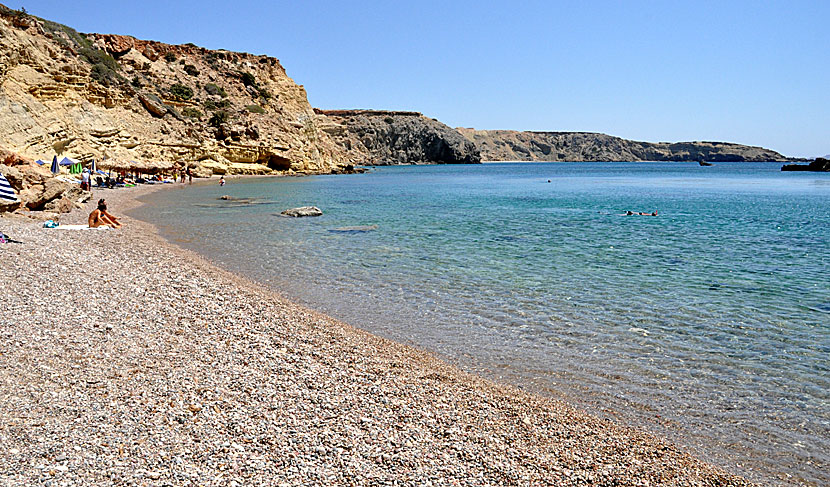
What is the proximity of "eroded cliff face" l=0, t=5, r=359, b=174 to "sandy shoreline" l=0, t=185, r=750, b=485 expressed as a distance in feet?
75.8

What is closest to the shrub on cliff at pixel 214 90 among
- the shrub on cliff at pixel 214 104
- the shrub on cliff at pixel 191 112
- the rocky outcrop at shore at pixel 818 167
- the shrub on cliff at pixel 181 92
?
the shrub on cliff at pixel 214 104

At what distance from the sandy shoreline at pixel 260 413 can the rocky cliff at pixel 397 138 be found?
4632 inches

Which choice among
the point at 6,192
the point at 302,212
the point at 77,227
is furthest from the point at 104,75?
the point at 77,227

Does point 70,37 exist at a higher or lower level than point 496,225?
higher

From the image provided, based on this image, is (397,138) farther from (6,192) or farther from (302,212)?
(6,192)

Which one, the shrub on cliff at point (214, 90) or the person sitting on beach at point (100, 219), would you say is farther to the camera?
the shrub on cliff at point (214, 90)

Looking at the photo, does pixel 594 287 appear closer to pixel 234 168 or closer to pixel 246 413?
pixel 246 413

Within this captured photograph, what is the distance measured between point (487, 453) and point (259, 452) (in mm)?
1674

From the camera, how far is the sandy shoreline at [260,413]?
12.5ft

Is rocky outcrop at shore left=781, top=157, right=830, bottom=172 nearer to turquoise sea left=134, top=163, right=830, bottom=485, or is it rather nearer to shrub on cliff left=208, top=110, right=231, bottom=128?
turquoise sea left=134, top=163, right=830, bottom=485

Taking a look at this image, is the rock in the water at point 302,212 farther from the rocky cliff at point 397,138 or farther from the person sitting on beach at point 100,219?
the rocky cliff at point 397,138

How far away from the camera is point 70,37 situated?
1989 inches

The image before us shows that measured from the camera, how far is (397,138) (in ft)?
436

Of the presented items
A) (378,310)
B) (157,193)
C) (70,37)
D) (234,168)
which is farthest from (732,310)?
(70,37)
